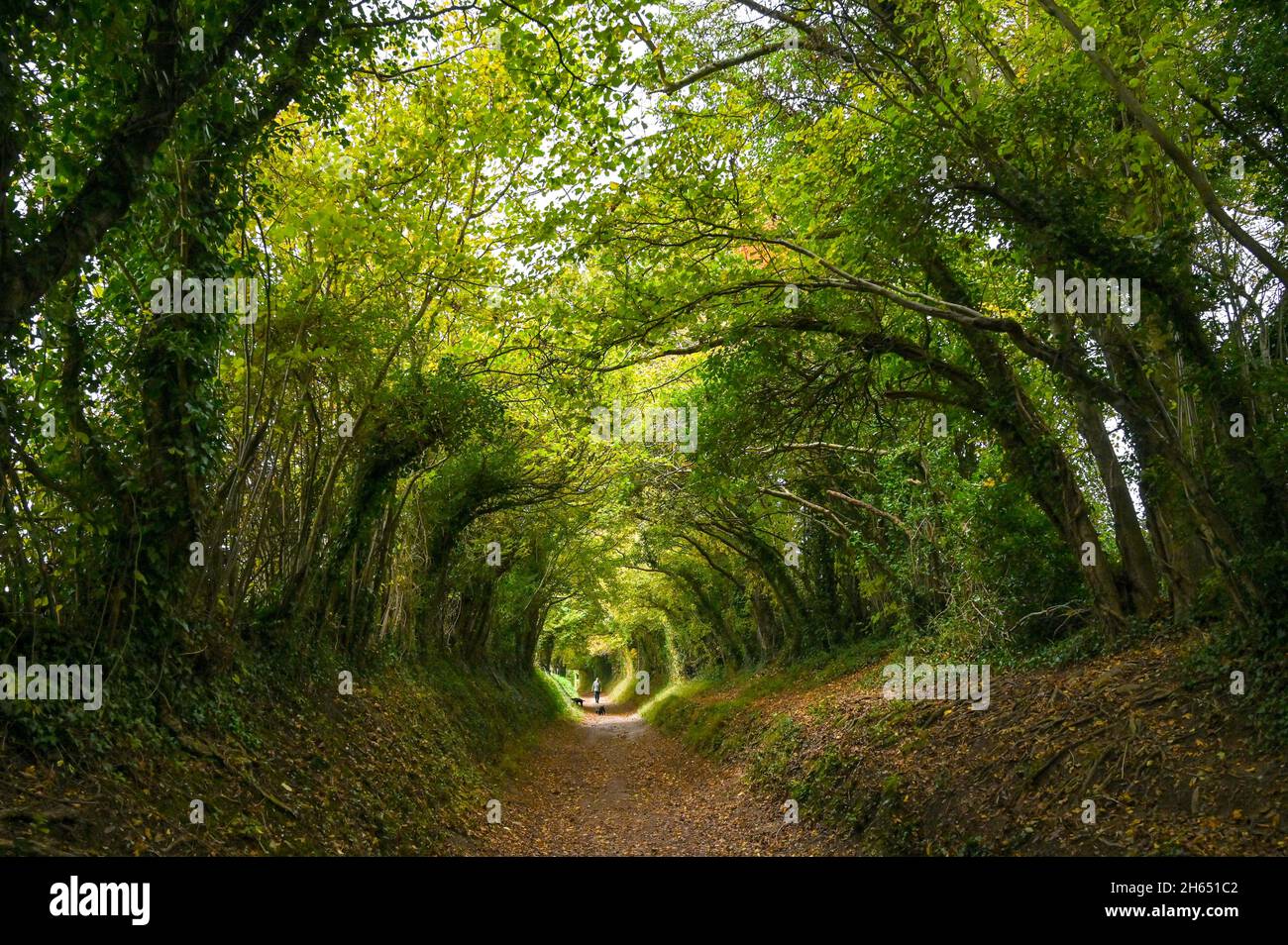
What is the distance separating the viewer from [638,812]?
13.6 m

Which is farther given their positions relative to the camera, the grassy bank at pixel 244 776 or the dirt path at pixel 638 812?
the dirt path at pixel 638 812

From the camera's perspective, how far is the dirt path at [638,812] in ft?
34.4

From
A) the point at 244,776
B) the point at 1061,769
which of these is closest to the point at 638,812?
the point at 1061,769

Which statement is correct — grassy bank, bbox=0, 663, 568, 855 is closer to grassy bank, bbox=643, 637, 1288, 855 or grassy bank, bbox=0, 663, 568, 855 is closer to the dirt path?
the dirt path

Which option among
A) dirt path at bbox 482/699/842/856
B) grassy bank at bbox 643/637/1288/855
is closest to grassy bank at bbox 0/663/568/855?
dirt path at bbox 482/699/842/856

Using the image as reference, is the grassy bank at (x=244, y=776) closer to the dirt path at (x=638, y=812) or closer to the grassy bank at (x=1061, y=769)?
the dirt path at (x=638, y=812)

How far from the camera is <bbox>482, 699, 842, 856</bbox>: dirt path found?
10492 mm

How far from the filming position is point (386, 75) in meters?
6.48

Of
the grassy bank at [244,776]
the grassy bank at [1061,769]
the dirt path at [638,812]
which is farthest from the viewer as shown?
the dirt path at [638,812]

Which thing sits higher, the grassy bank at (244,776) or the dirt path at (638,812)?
the grassy bank at (244,776)

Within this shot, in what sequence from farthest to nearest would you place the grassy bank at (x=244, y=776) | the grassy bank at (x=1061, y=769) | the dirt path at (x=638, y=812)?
the dirt path at (x=638, y=812) → the grassy bank at (x=1061, y=769) → the grassy bank at (x=244, y=776)

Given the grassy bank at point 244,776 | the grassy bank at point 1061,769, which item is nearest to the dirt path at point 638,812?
the grassy bank at point 1061,769
